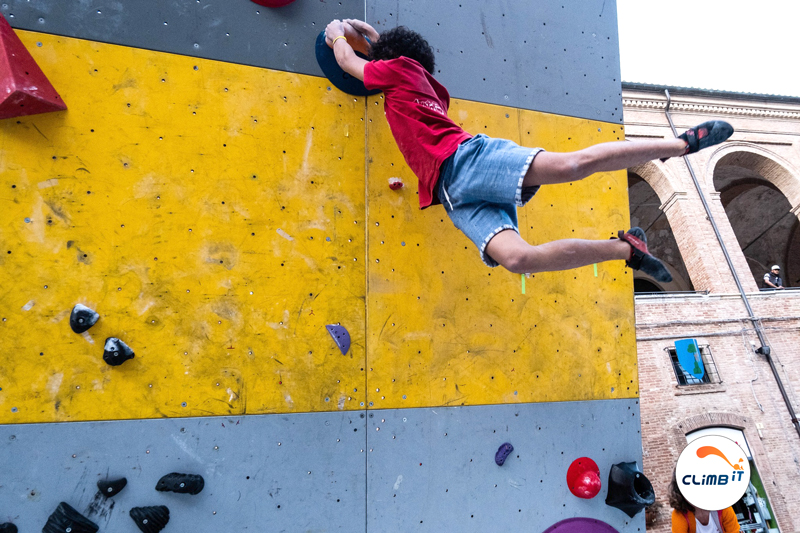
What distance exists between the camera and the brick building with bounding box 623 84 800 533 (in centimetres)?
789

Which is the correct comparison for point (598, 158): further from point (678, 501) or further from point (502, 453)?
point (678, 501)

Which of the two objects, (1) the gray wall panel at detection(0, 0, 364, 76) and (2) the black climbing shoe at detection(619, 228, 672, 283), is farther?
(1) the gray wall panel at detection(0, 0, 364, 76)

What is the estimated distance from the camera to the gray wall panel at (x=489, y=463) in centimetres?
186

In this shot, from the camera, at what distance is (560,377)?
7.25ft

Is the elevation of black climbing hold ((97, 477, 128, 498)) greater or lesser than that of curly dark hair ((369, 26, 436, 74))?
lesser

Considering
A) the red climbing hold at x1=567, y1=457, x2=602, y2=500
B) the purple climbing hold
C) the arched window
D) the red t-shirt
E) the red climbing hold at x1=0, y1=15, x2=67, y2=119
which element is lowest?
the arched window

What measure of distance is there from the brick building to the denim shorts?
790 cm

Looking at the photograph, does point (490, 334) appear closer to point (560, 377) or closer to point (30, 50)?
point (560, 377)

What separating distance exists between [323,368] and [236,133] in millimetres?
1058

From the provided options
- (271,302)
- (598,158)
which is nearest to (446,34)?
(598,158)

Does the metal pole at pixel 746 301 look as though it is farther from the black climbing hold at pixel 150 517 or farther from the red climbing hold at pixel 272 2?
the black climbing hold at pixel 150 517

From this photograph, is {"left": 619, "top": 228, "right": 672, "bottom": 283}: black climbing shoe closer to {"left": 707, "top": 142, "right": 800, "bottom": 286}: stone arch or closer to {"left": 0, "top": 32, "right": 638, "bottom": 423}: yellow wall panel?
{"left": 0, "top": 32, "right": 638, "bottom": 423}: yellow wall panel

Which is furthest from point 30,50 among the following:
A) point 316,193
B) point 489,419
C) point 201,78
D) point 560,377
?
point 560,377

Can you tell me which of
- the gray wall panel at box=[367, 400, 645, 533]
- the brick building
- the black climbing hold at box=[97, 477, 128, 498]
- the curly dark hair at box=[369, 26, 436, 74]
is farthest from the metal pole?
the black climbing hold at box=[97, 477, 128, 498]
